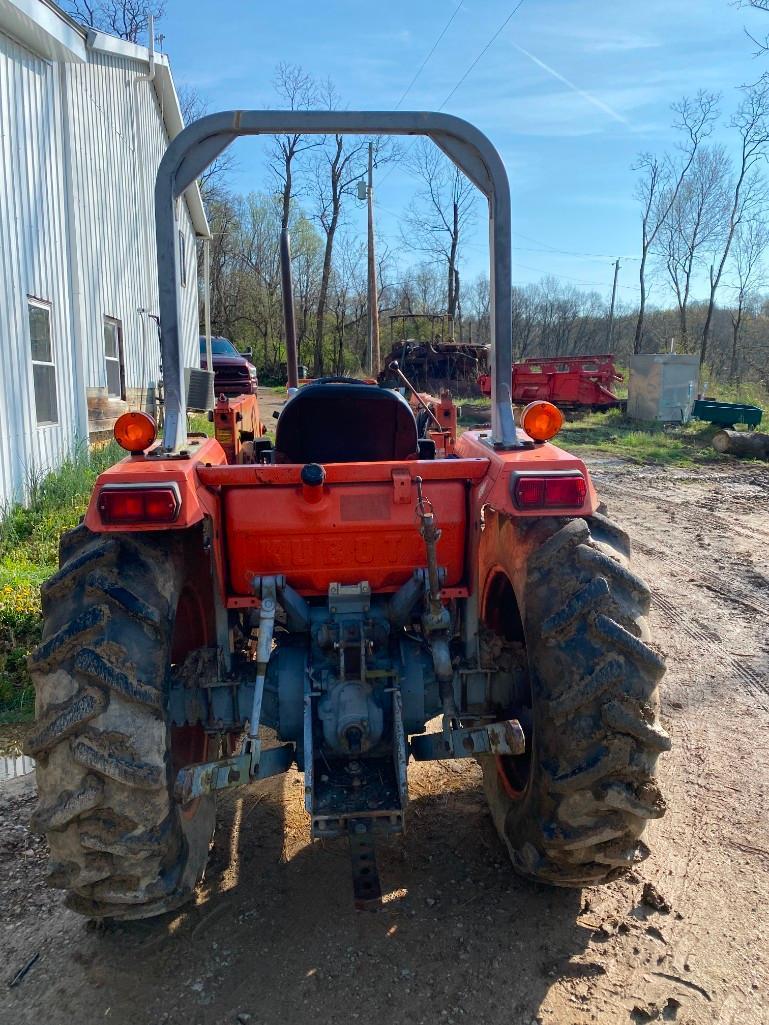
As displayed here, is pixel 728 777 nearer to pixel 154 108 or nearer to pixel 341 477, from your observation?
pixel 341 477

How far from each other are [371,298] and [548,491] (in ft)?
15.5

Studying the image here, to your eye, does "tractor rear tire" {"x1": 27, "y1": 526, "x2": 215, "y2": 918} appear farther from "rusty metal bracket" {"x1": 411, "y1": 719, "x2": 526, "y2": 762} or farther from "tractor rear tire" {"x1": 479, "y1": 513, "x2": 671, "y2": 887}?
"tractor rear tire" {"x1": 479, "y1": 513, "x2": 671, "y2": 887}

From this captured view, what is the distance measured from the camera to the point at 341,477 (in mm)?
2873

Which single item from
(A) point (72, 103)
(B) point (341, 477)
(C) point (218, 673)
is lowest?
(C) point (218, 673)

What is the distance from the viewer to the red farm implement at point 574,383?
21328 millimetres

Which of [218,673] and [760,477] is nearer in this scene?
[218,673]

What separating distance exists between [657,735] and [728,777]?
6.02 ft

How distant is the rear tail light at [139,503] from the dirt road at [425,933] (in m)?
1.52

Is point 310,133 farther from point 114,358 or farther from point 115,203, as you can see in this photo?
point 115,203

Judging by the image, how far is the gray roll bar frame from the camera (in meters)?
2.83

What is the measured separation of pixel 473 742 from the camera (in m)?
2.55

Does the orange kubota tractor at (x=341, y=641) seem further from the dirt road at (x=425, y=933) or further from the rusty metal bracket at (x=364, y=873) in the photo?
the dirt road at (x=425, y=933)

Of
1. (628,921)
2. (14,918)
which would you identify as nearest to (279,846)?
(14,918)

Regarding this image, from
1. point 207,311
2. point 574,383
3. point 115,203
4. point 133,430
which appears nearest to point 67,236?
point 115,203
